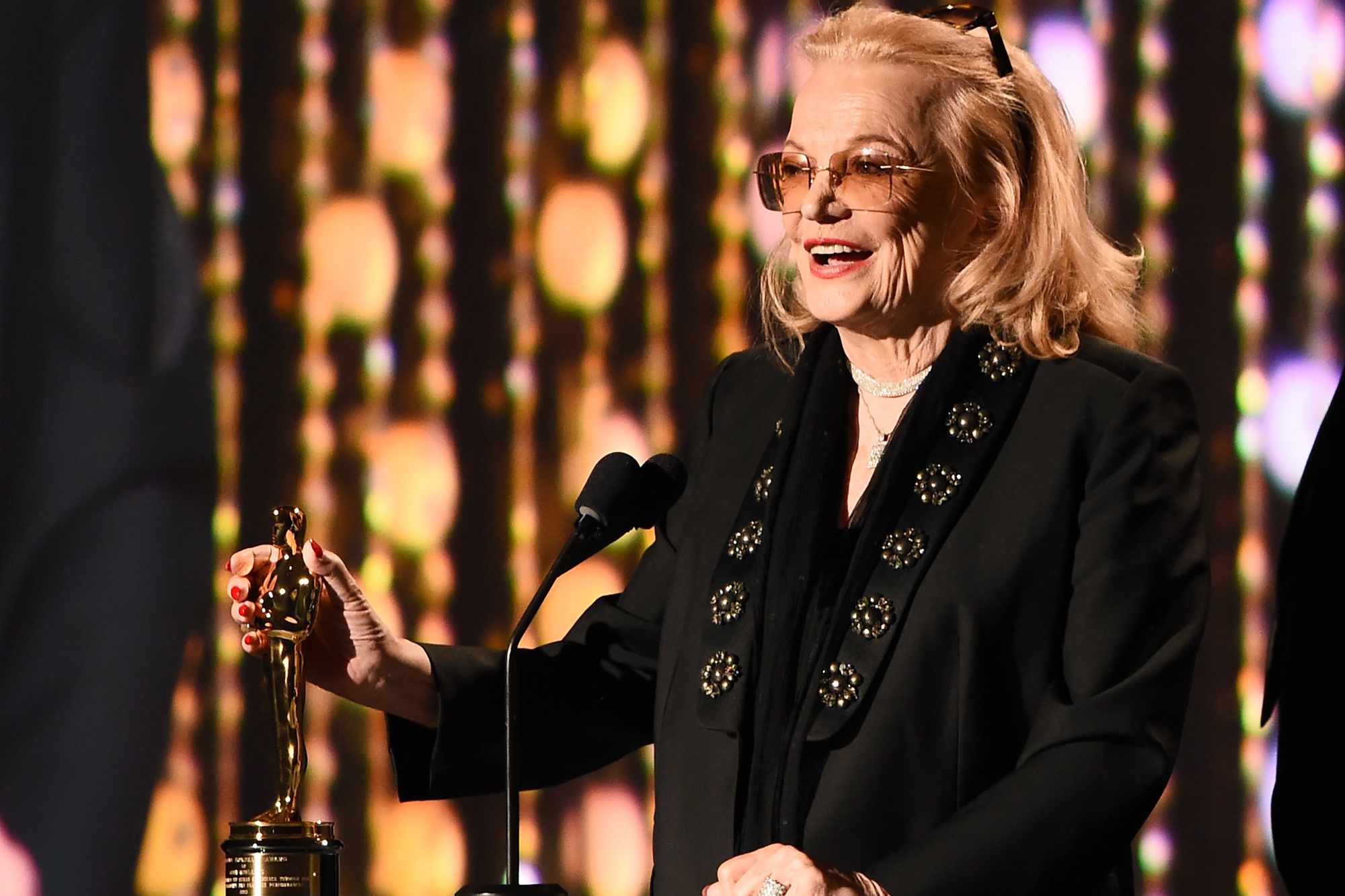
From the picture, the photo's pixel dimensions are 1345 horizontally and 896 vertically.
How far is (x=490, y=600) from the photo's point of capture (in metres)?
2.92

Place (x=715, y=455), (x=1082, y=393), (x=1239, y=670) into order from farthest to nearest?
(x=1239, y=670) < (x=715, y=455) < (x=1082, y=393)

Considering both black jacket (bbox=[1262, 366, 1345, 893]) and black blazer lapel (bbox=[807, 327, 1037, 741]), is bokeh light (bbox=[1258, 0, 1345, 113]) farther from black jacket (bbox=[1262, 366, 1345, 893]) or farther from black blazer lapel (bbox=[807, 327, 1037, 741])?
black jacket (bbox=[1262, 366, 1345, 893])

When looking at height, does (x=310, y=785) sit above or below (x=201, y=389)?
below

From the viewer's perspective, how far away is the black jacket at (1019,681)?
1.55m

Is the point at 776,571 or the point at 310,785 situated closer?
the point at 776,571

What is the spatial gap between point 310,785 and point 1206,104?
5.86ft

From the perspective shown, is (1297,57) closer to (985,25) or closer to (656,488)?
(985,25)

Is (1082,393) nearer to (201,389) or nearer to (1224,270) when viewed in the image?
(1224,270)

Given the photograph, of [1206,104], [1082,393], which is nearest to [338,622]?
[1082,393]

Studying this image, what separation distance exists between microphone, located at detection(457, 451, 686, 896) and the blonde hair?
0.38 metres

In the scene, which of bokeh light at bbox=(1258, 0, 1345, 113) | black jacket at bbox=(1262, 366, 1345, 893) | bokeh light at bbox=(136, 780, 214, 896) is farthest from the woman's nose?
bokeh light at bbox=(136, 780, 214, 896)

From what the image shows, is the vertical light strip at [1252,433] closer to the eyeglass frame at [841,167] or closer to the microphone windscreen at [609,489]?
the eyeglass frame at [841,167]

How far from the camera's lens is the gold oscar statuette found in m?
1.58

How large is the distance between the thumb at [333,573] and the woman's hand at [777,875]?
51 centimetres
